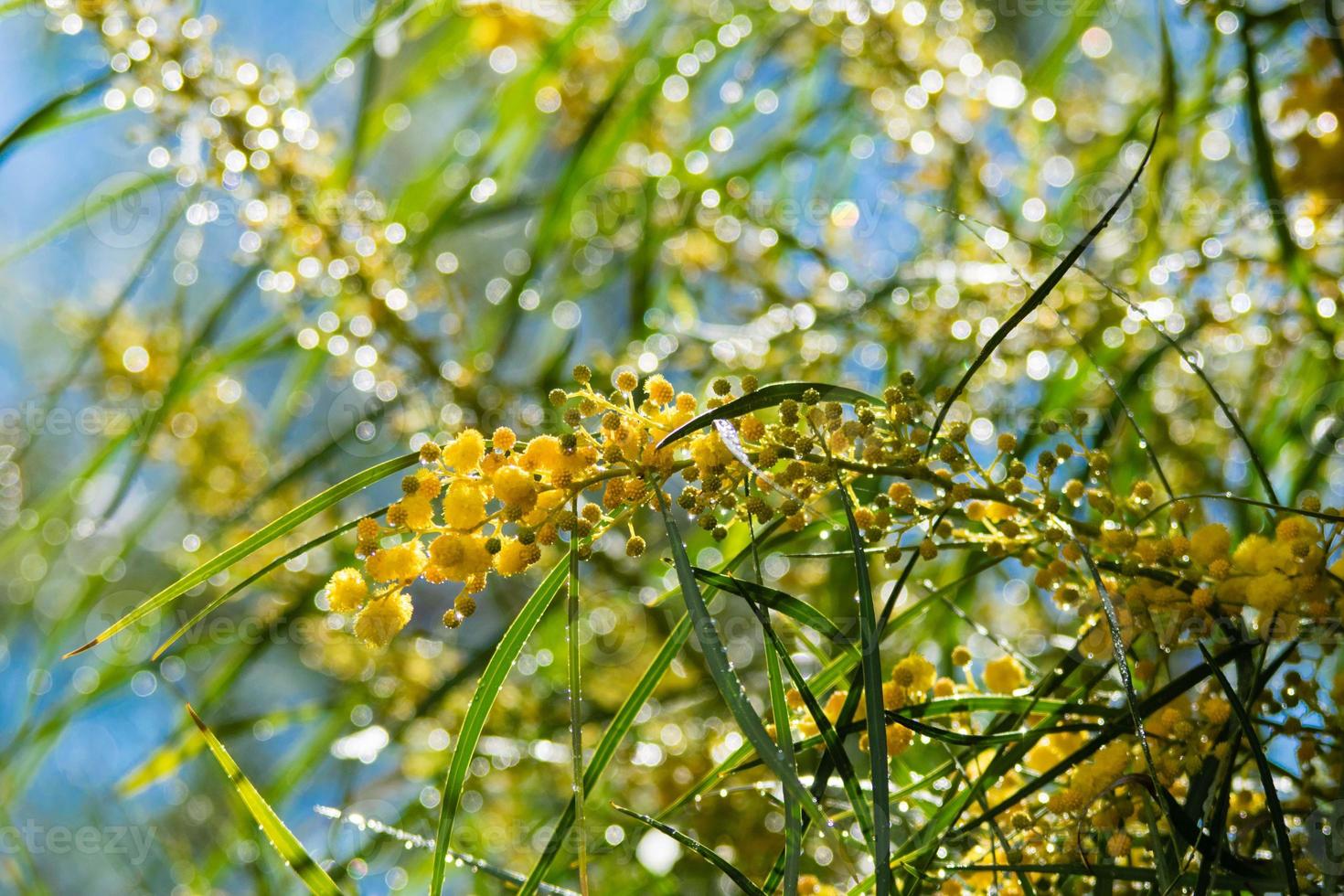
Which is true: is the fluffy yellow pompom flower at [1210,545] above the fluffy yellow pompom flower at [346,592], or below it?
above

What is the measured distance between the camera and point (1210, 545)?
Answer: 0.56m

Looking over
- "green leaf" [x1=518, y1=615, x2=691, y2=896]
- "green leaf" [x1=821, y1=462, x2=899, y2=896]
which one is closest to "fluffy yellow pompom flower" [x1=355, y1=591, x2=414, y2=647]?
"green leaf" [x1=518, y1=615, x2=691, y2=896]

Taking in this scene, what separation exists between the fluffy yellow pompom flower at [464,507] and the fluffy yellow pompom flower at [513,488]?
0.04 ft

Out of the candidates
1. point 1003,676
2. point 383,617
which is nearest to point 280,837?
point 383,617

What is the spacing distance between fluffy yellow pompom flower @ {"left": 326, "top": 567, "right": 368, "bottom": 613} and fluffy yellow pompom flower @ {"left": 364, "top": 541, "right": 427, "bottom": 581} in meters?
0.02

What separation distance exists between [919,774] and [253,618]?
0.89 metres

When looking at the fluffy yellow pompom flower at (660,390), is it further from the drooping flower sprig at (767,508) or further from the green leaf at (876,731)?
the green leaf at (876,731)

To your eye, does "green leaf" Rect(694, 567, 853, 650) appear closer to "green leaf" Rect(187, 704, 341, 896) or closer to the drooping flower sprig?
the drooping flower sprig

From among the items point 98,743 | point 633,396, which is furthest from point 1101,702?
point 98,743

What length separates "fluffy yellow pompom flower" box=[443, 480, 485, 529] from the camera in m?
0.53

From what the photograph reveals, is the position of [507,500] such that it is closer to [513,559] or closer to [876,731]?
[513,559]

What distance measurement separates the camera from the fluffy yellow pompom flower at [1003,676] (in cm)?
68

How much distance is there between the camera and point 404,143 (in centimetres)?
463

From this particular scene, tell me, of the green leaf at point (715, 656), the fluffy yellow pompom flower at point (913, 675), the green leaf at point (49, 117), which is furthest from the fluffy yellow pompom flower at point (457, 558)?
the green leaf at point (49, 117)
